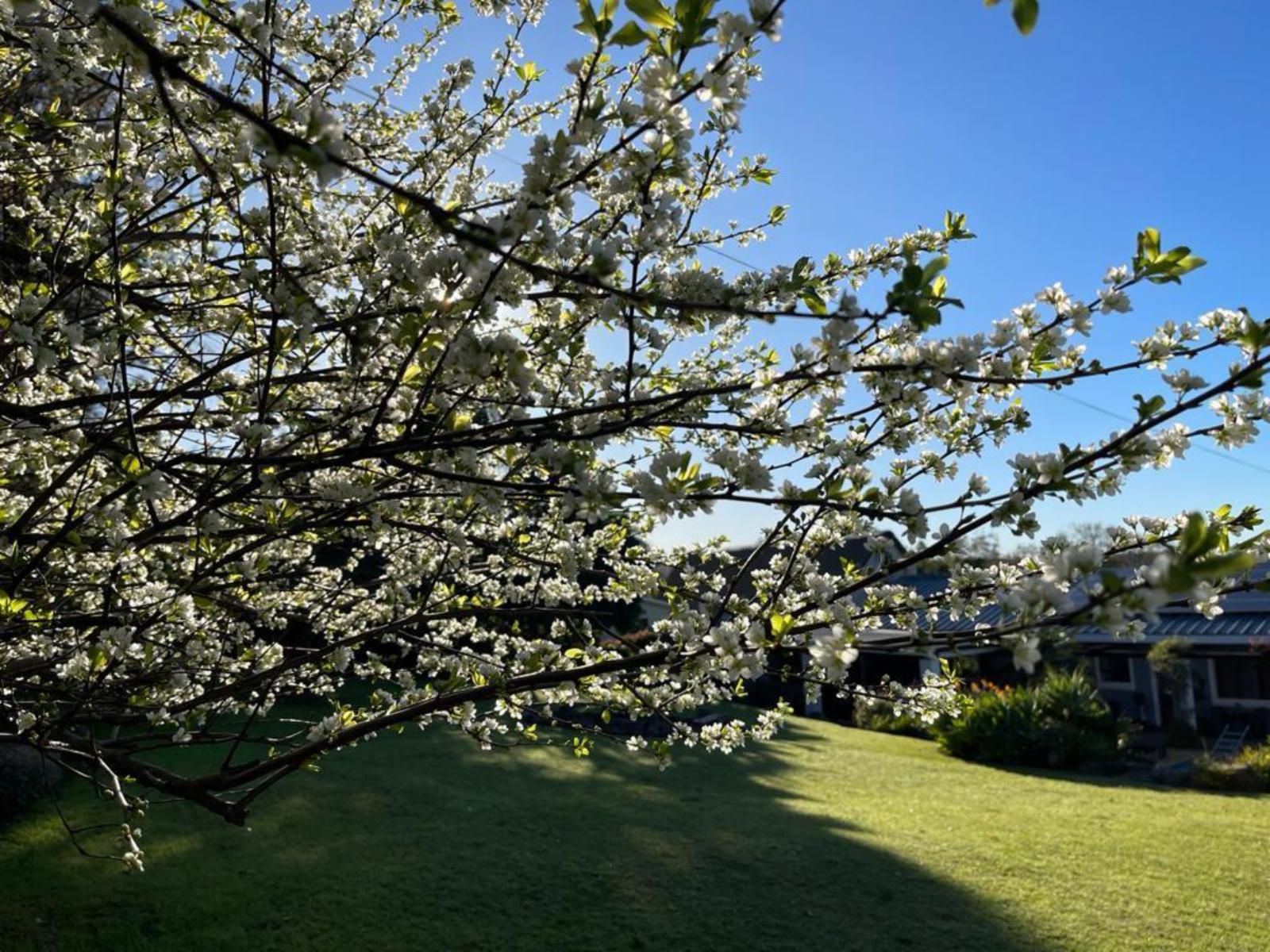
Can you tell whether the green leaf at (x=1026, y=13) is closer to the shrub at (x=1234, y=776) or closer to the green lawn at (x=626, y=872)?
the green lawn at (x=626, y=872)

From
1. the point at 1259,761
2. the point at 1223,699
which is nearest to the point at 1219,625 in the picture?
the point at 1223,699

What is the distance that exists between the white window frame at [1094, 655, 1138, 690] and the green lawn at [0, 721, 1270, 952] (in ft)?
31.0

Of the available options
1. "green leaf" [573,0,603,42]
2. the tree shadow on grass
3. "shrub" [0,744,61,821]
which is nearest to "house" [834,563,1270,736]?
the tree shadow on grass

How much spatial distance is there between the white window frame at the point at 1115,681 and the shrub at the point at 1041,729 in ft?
15.3

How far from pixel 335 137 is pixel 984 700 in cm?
1661

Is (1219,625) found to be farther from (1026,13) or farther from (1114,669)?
(1026,13)

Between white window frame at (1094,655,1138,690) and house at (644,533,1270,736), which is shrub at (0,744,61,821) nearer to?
house at (644,533,1270,736)

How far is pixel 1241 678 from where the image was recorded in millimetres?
18266

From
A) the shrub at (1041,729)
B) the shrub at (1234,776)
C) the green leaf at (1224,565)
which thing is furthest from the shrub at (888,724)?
the green leaf at (1224,565)

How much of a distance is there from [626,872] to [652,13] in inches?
265

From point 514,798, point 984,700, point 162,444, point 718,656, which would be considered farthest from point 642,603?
point 718,656

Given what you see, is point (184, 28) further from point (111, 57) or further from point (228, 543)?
point (228, 543)

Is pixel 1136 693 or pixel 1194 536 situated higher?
pixel 1194 536

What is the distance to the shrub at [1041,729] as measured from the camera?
1475 cm
